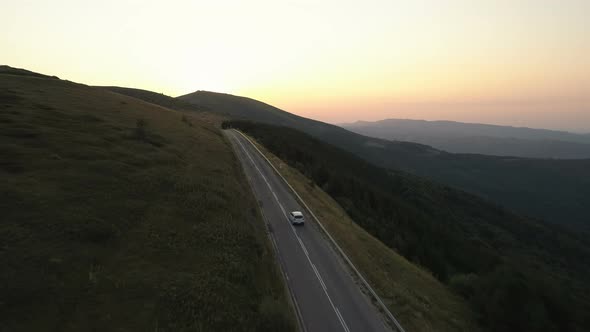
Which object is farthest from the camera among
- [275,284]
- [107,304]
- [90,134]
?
[90,134]

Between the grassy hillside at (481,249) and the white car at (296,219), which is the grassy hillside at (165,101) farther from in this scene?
the white car at (296,219)

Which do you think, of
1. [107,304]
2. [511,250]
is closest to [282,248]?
[107,304]

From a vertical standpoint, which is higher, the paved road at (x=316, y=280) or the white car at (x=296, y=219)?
the white car at (x=296, y=219)

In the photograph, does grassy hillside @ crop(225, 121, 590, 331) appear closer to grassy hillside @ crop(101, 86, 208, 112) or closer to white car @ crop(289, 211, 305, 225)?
white car @ crop(289, 211, 305, 225)

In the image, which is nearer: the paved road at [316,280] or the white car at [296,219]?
the paved road at [316,280]

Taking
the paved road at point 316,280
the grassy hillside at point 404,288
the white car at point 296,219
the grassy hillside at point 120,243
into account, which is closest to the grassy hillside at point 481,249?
the grassy hillside at point 404,288

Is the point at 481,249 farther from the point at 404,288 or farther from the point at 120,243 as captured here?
the point at 120,243

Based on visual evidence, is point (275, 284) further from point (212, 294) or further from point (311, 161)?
point (311, 161)
